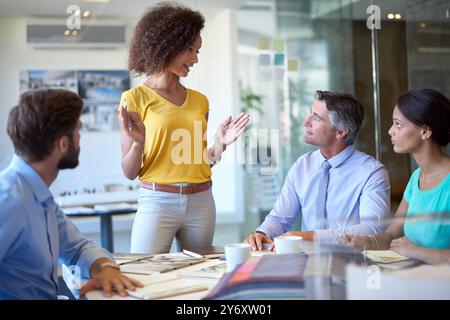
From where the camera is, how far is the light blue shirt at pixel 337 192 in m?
2.35

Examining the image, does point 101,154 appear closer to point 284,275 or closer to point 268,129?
point 268,129

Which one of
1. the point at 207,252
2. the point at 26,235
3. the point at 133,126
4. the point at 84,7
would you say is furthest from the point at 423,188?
Result: the point at 84,7

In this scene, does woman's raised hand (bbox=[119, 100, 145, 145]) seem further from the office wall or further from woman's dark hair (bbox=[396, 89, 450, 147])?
woman's dark hair (bbox=[396, 89, 450, 147])

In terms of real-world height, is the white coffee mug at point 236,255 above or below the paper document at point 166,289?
above

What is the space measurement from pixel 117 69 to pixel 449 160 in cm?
245

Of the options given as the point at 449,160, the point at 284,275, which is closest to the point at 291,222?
the point at 449,160

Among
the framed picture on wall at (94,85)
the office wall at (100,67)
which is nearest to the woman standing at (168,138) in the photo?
the office wall at (100,67)

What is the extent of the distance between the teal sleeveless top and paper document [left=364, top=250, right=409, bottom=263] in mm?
63

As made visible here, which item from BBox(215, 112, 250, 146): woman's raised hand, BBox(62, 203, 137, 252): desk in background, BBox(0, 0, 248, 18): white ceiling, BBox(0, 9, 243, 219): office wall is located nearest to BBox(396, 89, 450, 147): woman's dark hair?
BBox(215, 112, 250, 146): woman's raised hand

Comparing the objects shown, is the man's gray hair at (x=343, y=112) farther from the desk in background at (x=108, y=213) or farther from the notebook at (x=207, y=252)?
the desk in background at (x=108, y=213)

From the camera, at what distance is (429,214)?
181cm

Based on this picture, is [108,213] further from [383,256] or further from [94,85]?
[383,256]

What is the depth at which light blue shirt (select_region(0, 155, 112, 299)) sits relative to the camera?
1429mm

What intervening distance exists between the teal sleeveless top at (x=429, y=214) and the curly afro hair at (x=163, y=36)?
3.61 feet
